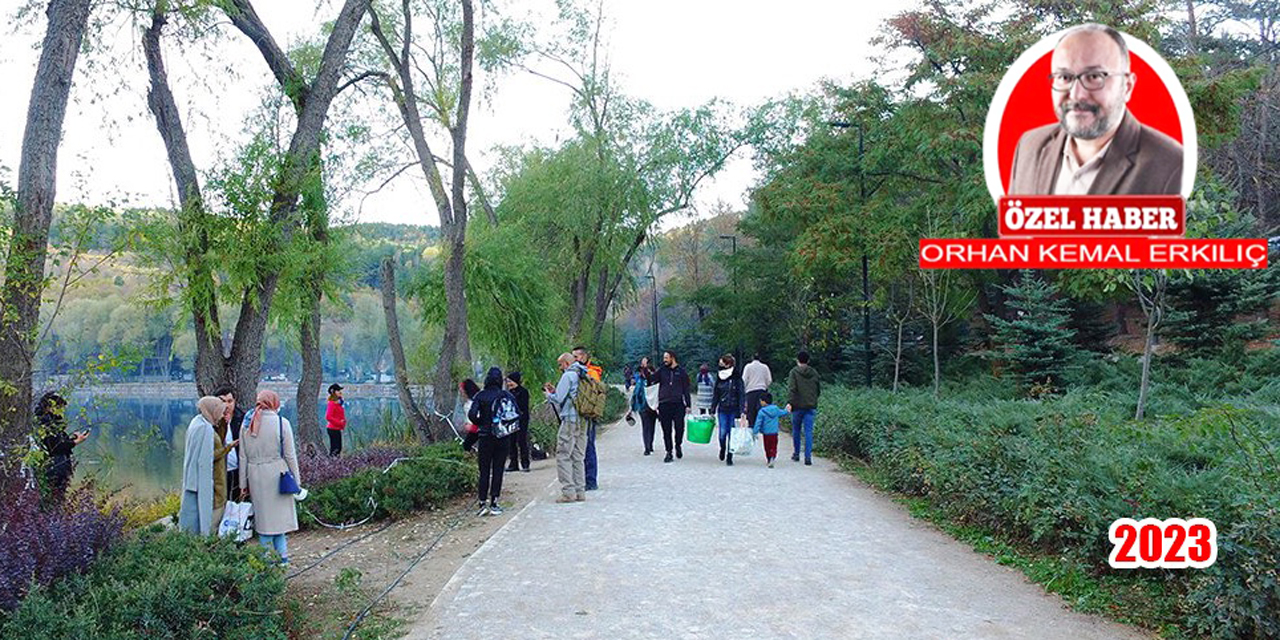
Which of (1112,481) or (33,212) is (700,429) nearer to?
(1112,481)

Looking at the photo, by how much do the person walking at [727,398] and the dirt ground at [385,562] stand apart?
10.9 feet

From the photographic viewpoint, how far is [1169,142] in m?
5.37

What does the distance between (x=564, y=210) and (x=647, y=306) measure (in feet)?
173

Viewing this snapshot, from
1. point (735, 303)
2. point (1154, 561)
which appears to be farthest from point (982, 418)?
point (735, 303)

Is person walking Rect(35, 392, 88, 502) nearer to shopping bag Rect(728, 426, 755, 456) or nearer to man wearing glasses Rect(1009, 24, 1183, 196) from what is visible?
man wearing glasses Rect(1009, 24, 1183, 196)

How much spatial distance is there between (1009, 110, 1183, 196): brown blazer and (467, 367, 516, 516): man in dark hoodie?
622cm

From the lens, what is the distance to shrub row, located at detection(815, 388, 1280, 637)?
4.75 meters

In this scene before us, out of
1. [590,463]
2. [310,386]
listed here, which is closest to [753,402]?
[590,463]

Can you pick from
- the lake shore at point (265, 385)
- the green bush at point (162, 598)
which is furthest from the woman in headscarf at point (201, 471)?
the lake shore at point (265, 385)

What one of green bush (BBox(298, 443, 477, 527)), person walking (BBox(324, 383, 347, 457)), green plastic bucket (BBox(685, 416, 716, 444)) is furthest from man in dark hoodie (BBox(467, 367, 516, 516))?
person walking (BBox(324, 383, 347, 457))

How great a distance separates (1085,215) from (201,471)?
6532 millimetres

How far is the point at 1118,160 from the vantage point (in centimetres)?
532

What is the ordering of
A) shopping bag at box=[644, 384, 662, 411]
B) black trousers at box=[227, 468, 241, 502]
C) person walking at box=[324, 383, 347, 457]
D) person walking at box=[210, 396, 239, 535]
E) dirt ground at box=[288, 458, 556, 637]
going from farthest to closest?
person walking at box=[324, 383, 347, 457], shopping bag at box=[644, 384, 662, 411], black trousers at box=[227, 468, 241, 502], person walking at box=[210, 396, 239, 535], dirt ground at box=[288, 458, 556, 637]

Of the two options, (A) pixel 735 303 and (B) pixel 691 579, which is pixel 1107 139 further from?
(A) pixel 735 303
